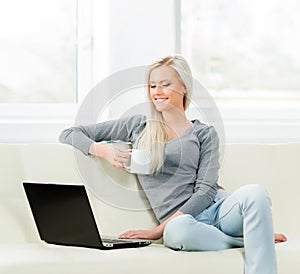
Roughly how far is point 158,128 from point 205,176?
0.26 m

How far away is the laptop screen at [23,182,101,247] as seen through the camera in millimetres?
2459

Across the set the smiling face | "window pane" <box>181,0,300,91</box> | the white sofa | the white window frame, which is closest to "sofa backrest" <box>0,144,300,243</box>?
the white sofa

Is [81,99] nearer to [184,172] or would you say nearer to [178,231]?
[184,172]

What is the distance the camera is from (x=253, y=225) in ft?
8.21

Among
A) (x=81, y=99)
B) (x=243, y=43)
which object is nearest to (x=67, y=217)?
(x=81, y=99)

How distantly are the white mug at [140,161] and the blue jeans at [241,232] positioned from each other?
324mm

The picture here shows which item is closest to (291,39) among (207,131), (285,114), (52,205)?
(285,114)

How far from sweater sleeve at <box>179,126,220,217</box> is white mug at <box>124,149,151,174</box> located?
0.19 m

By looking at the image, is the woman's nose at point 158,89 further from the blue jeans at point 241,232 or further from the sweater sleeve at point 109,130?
the blue jeans at point 241,232

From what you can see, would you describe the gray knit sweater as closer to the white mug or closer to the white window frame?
the white mug

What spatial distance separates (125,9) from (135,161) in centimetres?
84

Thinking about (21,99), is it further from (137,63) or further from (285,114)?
(285,114)

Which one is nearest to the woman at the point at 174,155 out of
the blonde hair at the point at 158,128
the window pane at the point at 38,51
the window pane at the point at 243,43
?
the blonde hair at the point at 158,128

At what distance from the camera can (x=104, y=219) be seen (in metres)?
2.88
